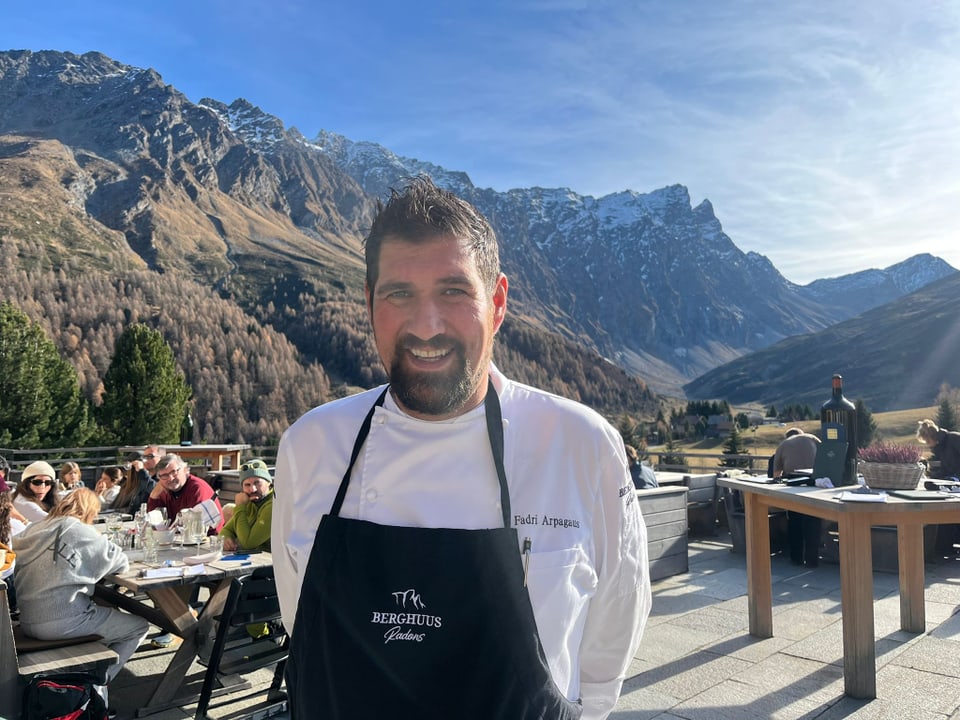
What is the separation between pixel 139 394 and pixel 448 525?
41721 mm

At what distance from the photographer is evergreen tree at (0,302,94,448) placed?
34062 millimetres

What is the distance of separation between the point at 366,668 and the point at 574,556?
40 centimetres

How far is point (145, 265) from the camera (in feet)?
414

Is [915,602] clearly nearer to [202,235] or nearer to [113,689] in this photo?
[113,689]

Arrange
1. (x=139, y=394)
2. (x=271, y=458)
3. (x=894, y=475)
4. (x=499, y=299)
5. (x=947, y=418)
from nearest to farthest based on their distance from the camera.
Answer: (x=499, y=299) → (x=894, y=475) → (x=271, y=458) → (x=139, y=394) → (x=947, y=418)

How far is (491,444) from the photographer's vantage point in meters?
1.29

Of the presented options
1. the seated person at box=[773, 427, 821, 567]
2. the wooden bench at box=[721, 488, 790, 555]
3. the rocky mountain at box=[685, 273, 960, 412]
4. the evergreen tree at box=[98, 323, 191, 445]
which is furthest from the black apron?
the rocky mountain at box=[685, 273, 960, 412]

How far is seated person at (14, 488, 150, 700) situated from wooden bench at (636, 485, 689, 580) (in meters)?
3.63

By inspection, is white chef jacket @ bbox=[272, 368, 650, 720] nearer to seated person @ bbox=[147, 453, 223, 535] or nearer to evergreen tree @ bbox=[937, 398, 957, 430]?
seated person @ bbox=[147, 453, 223, 535]

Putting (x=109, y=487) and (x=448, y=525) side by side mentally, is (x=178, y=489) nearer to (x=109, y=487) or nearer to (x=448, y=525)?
(x=109, y=487)

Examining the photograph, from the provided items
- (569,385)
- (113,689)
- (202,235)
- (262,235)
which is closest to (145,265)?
(202,235)

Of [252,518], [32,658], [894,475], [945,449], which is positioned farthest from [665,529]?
[32,658]

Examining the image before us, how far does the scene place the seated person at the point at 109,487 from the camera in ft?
24.9

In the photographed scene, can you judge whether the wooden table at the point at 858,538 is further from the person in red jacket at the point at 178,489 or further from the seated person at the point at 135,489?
the seated person at the point at 135,489
